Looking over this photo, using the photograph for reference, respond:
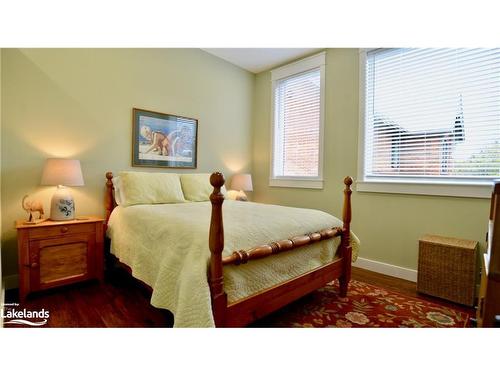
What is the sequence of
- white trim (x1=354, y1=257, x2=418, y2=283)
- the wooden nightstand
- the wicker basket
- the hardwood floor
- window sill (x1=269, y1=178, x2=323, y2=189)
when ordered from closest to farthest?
the hardwood floor
the wooden nightstand
the wicker basket
white trim (x1=354, y1=257, x2=418, y2=283)
window sill (x1=269, y1=178, x2=323, y2=189)

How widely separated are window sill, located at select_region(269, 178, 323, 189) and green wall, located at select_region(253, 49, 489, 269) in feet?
0.22

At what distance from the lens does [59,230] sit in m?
2.05

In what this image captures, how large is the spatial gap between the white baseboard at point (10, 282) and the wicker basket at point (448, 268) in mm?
3469

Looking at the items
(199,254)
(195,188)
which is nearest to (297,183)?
(195,188)

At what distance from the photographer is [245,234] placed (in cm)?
149

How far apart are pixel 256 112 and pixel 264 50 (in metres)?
0.99

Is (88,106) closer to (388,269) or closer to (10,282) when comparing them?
(10,282)

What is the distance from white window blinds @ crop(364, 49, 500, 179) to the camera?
2.21 m

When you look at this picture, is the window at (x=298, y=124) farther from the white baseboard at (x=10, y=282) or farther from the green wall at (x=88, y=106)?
the white baseboard at (x=10, y=282)

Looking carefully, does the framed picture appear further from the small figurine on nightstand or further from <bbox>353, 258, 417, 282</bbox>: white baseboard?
<bbox>353, 258, 417, 282</bbox>: white baseboard

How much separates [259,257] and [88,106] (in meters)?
2.31

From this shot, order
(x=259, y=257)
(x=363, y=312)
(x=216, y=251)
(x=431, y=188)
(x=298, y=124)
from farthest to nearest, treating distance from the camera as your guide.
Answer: (x=298, y=124), (x=431, y=188), (x=363, y=312), (x=259, y=257), (x=216, y=251)

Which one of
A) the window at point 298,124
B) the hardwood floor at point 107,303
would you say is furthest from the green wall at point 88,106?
the window at point 298,124

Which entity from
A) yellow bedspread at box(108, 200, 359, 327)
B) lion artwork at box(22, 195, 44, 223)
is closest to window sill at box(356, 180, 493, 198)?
yellow bedspread at box(108, 200, 359, 327)
